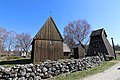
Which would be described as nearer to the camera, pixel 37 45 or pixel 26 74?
pixel 26 74

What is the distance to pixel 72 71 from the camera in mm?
13031

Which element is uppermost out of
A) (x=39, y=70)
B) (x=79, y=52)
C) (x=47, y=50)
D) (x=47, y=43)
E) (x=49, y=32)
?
(x=49, y=32)

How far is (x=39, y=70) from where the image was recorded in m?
10.0

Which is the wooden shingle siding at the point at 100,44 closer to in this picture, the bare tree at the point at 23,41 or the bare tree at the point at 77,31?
the bare tree at the point at 77,31

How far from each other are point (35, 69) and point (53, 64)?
1.90 metres

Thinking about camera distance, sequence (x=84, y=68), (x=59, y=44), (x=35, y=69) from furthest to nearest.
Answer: (x=59, y=44) → (x=84, y=68) → (x=35, y=69)

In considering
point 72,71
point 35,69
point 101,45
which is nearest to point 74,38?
point 101,45

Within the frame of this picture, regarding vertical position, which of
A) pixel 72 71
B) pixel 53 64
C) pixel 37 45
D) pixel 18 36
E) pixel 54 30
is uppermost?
pixel 18 36

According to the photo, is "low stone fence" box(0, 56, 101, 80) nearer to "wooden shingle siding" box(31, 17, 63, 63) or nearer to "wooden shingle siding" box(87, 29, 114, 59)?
"wooden shingle siding" box(31, 17, 63, 63)

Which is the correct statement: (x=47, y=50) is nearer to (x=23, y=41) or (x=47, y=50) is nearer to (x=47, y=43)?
(x=47, y=43)

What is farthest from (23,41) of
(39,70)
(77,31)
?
(39,70)

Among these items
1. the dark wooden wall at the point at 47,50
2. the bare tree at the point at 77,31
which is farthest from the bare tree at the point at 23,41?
the dark wooden wall at the point at 47,50

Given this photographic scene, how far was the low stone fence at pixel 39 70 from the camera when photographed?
8562mm

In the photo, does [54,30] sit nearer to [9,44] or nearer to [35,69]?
[35,69]
